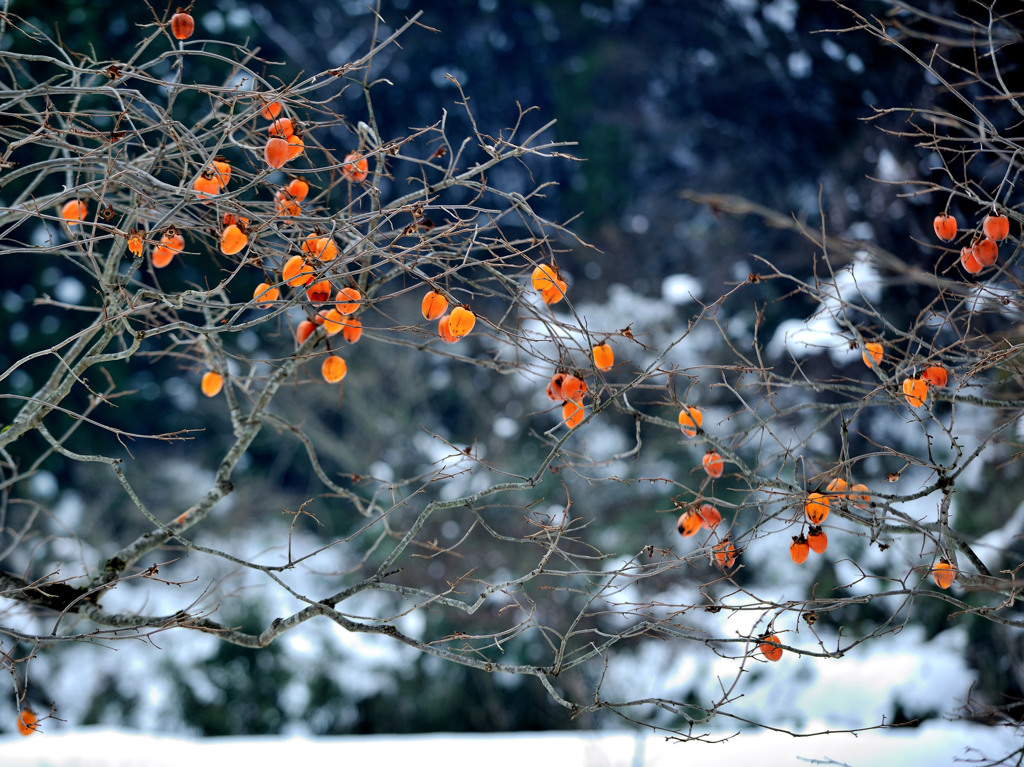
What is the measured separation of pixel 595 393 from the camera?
187 cm

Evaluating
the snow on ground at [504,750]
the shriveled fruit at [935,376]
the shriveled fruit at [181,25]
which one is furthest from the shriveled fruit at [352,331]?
the snow on ground at [504,750]

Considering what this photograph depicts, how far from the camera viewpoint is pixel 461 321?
183 centimetres

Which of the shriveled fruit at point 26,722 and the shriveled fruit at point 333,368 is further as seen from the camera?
the shriveled fruit at point 333,368

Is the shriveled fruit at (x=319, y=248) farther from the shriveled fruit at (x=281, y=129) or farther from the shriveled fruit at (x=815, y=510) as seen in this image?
the shriveled fruit at (x=815, y=510)

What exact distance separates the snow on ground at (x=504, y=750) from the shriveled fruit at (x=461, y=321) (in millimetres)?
3599

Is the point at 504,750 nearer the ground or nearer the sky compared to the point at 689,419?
nearer the ground

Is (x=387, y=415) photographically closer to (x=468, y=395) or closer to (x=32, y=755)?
(x=468, y=395)

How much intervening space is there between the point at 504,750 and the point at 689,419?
12.9ft

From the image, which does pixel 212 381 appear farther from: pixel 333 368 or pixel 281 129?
pixel 281 129

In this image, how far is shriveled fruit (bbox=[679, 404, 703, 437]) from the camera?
1.97 m

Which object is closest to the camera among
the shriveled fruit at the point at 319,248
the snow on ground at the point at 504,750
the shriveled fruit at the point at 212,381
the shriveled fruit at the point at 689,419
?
the shriveled fruit at the point at 319,248

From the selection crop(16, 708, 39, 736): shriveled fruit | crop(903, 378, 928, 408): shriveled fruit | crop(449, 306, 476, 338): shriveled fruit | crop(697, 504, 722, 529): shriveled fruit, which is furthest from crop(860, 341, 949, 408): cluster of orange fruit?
crop(16, 708, 39, 736): shriveled fruit

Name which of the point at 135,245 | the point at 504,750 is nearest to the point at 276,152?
the point at 135,245

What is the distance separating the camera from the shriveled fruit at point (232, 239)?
1771 mm
